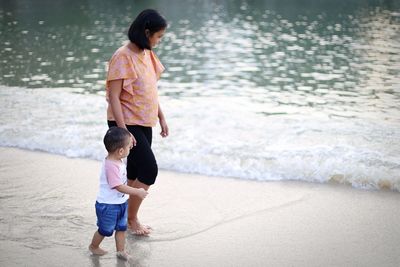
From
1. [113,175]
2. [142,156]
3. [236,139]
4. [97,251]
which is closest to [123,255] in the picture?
[97,251]

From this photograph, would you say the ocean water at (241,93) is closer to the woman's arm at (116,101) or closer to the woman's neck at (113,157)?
the woman's arm at (116,101)

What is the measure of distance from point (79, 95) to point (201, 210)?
5400mm

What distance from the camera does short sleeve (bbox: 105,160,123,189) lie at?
3283 mm

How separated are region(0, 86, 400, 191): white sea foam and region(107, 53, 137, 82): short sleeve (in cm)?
196

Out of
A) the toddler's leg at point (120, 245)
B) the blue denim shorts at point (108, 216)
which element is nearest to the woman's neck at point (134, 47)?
the blue denim shorts at point (108, 216)

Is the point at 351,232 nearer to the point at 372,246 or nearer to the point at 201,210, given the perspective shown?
the point at 372,246

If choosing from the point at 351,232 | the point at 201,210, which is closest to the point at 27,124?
the point at 201,210

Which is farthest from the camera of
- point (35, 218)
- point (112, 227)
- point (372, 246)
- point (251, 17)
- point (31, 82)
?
point (251, 17)

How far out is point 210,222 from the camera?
4.06 m

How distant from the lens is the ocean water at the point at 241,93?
5.61 meters

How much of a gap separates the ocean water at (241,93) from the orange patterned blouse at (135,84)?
1.73 metres

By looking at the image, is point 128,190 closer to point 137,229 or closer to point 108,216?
point 108,216

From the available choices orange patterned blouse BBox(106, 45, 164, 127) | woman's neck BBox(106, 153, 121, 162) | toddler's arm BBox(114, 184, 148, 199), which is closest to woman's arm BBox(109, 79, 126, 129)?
orange patterned blouse BBox(106, 45, 164, 127)

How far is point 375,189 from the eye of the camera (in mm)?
4762
